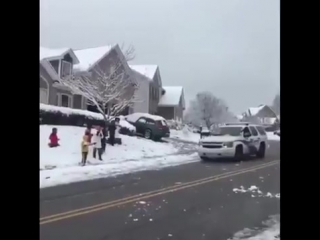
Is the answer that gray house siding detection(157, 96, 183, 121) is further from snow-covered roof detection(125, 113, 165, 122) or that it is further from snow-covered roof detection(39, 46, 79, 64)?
snow-covered roof detection(39, 46, 79, 64)

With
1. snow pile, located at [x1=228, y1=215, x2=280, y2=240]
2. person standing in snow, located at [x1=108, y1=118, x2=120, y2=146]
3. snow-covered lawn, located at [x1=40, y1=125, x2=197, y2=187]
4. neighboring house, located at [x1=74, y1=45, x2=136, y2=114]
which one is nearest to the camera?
snow pile, located at [x1=228, y1=215, x2=280, y2=240]

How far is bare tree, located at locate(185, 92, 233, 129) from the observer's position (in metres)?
3.01

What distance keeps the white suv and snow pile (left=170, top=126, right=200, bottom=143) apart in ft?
0.34

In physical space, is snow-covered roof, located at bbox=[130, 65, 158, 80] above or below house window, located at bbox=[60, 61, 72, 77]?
below

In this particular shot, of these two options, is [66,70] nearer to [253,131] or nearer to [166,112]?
[166,112]

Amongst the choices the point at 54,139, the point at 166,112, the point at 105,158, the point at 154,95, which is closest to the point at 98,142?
the point at 105,158

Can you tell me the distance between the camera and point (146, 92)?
4.88 meters

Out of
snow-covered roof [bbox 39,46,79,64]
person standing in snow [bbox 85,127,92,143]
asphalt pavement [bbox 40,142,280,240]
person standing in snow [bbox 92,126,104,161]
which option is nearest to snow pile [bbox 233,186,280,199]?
asphalt pavement [bbox 40,142,280,240]

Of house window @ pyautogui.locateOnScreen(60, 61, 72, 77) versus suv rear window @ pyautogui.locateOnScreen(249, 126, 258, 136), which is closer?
suv rear window @ pyautogui.locateOnScreen(249, 126, 258, 136)

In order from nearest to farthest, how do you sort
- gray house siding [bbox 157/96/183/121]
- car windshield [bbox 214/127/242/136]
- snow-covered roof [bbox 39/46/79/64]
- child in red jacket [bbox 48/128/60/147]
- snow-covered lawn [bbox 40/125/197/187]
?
snow-covered roof [bbox 39/46/79/64], gray house siding [bbox 157/96/183/121], car windshield [bbox 214/127/242/136], snow-covered lawn [bbox 40/125/197/187], child in red jacket [bbox 48/128/60/147]

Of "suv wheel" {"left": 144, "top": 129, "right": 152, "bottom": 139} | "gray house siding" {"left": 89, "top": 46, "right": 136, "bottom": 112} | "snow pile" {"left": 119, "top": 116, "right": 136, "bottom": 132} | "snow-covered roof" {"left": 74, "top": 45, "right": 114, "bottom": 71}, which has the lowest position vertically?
"suv wheel" {"left": 144, "top": 129, "right": 152, "bottom": 139}

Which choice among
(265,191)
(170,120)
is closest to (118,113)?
(170,120)

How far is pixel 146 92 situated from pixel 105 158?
5.76 feet
